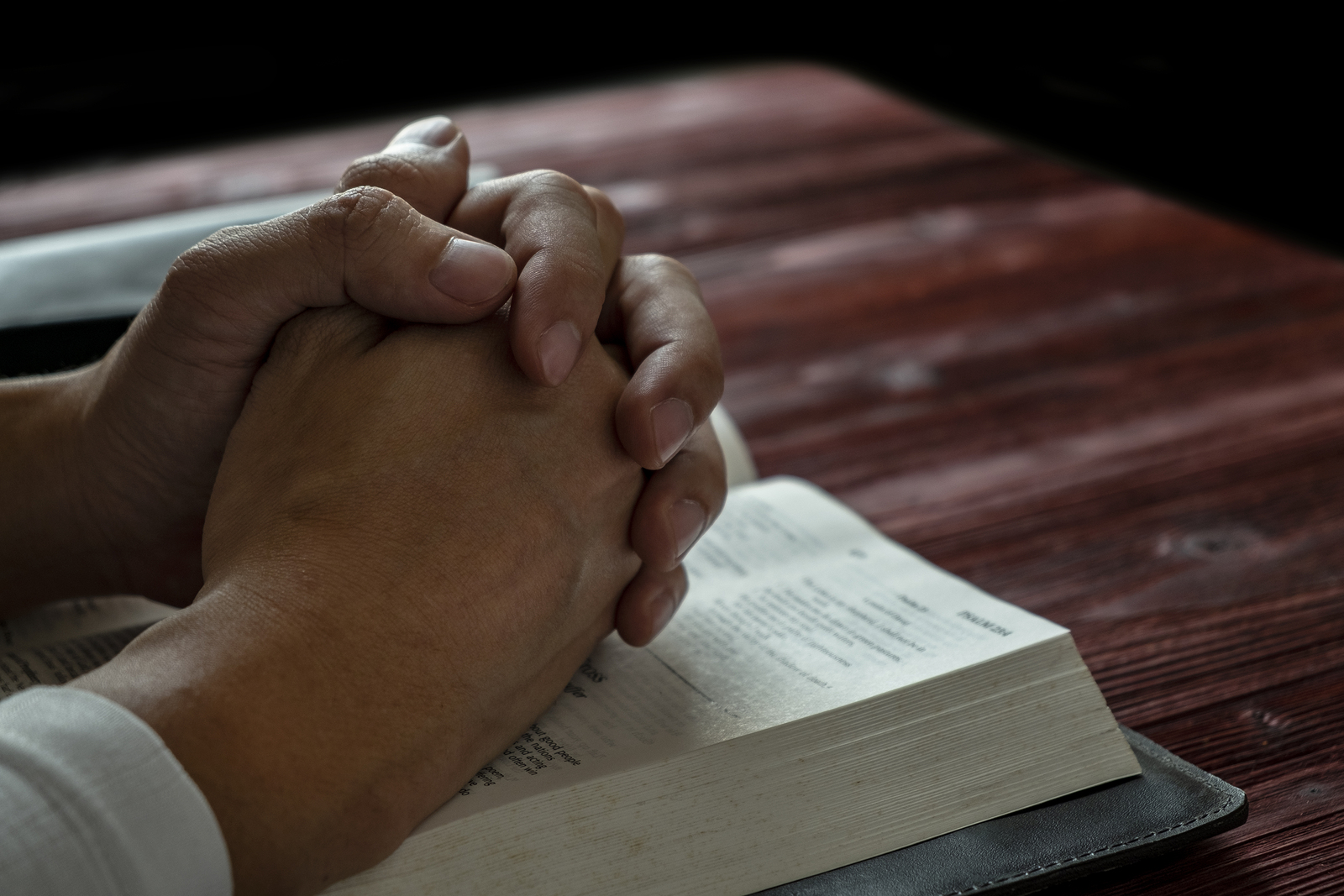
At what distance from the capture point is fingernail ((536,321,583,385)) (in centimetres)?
53

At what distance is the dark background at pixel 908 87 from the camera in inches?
73.7

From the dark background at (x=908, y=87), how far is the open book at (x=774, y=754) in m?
0.55

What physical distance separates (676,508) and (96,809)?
28 cm

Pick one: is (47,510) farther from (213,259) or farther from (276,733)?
(276,733)

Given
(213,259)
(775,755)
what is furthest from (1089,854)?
(213,259)

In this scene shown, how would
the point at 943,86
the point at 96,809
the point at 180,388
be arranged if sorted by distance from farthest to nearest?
the point at 943,86 → the point at 180,388 → the point at 96,809

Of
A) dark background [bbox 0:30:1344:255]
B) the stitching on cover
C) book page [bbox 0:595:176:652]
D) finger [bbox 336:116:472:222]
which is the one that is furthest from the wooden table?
dark background [bbox 0:30:1344:255]

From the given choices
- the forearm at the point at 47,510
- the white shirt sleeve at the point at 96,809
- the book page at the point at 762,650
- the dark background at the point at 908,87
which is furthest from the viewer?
the dark background at the point at 908,87

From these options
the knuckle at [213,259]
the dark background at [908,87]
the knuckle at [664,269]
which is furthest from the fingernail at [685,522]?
the dark background at [908,87]

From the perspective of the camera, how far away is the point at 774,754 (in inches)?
18.7

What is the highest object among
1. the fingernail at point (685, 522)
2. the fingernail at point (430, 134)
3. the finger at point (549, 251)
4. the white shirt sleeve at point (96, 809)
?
the fingernail at point (430, 134)

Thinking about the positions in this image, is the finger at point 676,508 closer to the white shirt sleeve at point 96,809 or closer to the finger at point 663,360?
the finger at point 663,360

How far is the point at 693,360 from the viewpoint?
0.56 m

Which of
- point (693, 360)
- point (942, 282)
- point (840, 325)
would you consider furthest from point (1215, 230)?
point (693, 360)
